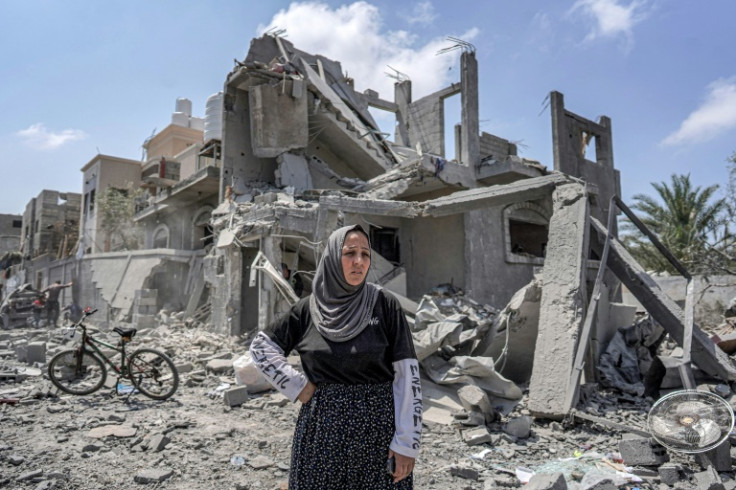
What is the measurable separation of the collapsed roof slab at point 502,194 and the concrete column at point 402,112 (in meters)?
8.63

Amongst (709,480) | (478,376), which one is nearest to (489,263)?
(478,376)

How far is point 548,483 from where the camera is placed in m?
3.00

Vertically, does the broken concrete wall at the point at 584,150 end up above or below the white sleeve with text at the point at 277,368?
above

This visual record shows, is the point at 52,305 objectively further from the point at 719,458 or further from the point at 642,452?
the point at 719,458

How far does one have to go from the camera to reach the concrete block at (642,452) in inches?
150

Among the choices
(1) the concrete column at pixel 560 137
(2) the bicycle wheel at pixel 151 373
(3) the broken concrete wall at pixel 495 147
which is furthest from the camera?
(1) the concrete column at pixel 560 137

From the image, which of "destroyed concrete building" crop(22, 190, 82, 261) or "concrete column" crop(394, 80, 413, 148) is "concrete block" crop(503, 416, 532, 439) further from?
"destroyed concrete building" crop(22, 190, 82, 261)

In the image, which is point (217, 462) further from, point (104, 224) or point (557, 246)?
point (104, 224)

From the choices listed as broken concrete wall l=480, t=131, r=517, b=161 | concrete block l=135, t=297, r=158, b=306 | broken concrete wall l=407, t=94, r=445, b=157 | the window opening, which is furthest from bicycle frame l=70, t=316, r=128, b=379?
broken concrete wall l=407, t=94, r=445, b=157

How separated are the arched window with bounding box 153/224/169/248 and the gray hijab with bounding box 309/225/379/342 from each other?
17436mm

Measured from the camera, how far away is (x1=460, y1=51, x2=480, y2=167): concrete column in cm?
1221

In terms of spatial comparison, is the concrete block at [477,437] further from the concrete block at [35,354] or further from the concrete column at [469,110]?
the concrete column at [469,110]

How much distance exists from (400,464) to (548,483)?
5.36ft

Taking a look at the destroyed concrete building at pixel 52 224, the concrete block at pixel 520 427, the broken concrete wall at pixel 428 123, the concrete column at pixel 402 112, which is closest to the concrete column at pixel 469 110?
the broken concrete wall at pixel 428 123
